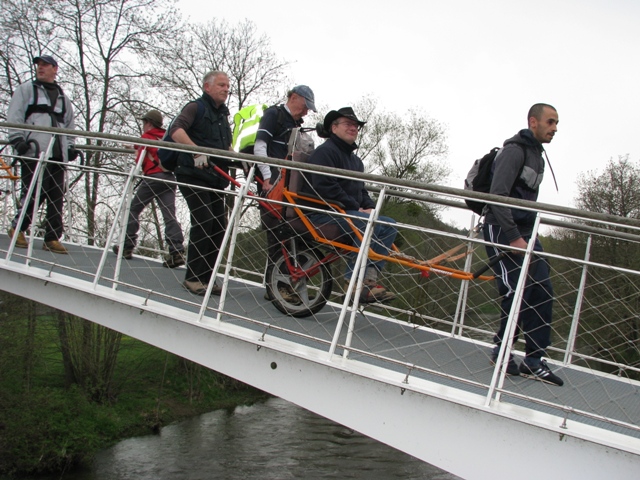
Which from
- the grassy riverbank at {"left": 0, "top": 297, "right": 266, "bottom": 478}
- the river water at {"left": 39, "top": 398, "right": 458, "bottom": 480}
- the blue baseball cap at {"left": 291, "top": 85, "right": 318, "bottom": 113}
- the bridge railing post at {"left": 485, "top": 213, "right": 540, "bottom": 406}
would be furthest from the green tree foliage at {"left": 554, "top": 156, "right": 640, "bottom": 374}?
the bridge railing post at {"left": 485, "top": 213, "right": 540, "bottom": 406}

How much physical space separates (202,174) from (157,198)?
1325mm

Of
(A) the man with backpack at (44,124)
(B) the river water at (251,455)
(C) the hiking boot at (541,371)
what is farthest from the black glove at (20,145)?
(B) the river water at (251,455)

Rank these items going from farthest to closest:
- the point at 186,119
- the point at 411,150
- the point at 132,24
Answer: the point at 411,150 → the point at 132,24 → the point at 186,119

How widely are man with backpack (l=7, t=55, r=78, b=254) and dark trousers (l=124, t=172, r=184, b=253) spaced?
0.72 metres

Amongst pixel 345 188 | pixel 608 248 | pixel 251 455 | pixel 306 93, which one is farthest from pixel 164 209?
pixel 608 248

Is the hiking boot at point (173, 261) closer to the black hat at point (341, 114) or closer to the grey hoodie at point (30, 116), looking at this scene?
the grey hoodie at point (30, 116)

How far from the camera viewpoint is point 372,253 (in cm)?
415

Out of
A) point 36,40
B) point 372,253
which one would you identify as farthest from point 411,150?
point 372,253

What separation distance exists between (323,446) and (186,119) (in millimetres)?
13588

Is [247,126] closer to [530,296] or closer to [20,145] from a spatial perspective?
[20,145]

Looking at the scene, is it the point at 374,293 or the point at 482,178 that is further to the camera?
the point at 374,293

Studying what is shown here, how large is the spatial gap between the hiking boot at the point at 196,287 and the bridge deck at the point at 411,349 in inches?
2.3

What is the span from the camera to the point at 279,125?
5652 millimetres

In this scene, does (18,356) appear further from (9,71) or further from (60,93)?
(60,93)
